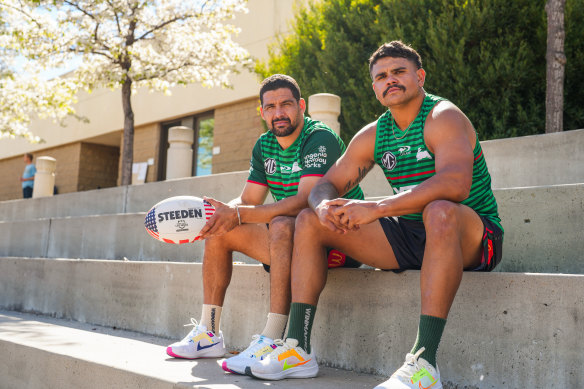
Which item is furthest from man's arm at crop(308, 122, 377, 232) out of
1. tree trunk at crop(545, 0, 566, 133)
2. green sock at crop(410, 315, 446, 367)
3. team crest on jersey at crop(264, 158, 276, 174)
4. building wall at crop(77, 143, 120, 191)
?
building wall at crop(77, 143, 120, 191)

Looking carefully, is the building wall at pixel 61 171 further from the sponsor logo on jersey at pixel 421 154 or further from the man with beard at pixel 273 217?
the sponsor logo on jersey at pixel 421 154

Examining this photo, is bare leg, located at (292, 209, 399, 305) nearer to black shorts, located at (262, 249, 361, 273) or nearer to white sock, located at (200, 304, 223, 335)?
black shorts, located at (262, 249, 361, 273)

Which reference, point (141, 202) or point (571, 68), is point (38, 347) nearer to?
point (141, 202)

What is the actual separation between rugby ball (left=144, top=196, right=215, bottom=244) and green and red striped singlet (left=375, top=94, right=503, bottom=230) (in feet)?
3.08

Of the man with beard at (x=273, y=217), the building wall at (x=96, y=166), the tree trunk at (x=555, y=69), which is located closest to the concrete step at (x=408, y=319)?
the man with beard at (x=273, y=217)

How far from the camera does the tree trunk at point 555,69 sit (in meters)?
4.82

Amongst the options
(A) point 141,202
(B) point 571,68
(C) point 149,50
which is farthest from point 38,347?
(C) point 149,50

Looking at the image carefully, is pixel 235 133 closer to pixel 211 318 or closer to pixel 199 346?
pixel 211 318

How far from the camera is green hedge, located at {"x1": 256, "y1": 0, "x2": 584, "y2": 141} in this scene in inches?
229

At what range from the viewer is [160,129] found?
14.1m

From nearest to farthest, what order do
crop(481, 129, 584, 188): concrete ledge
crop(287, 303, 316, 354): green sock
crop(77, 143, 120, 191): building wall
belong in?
1. crop(287, 303, 316, 354): green sock
2. crop(481, 129, 584, 188): concrete ledge
3. crop(77, 143, 120, 191): building wall

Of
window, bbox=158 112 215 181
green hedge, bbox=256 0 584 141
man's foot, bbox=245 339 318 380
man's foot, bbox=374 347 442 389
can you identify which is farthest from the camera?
window, bbox=158 112 215 181

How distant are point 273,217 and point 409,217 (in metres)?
0.69

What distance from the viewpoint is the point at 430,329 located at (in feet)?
7.14
